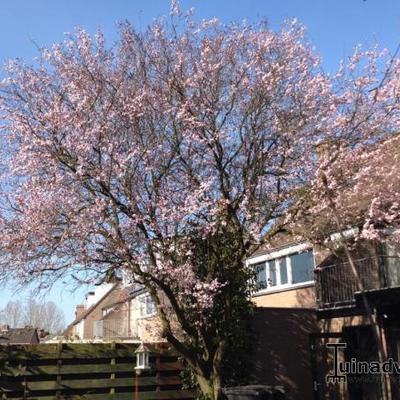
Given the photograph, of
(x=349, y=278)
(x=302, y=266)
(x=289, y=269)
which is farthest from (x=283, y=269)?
(x=349, y=278)

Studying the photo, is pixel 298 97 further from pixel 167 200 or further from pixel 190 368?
pixel 190 368

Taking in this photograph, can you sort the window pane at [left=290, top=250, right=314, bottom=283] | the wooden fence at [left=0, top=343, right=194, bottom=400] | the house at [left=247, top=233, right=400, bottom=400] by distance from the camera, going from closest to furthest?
Result: the wooden fence at [left=0, top=343, right=194, bottom=400] → the house at [left=247, top=233, right=400, bottom=400] → the window pane at [left=290, top=250, right=314, bottom=283]

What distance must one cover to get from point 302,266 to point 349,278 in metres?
3.89

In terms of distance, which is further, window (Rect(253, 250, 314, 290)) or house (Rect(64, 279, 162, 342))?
house (Rect(64, 279, 162, 342))

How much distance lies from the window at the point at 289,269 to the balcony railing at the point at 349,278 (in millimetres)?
2252

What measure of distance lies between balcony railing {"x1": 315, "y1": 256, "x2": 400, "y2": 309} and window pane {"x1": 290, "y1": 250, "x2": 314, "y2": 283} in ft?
7.59

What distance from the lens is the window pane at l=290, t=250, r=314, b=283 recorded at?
19330mm

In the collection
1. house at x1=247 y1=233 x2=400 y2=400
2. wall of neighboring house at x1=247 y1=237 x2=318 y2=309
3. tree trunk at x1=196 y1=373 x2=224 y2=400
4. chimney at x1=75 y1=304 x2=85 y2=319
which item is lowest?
tree trunk at x1=196 y1=373 x2=224 y2=400

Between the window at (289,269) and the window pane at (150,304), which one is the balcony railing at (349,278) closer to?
the window at (289,269)

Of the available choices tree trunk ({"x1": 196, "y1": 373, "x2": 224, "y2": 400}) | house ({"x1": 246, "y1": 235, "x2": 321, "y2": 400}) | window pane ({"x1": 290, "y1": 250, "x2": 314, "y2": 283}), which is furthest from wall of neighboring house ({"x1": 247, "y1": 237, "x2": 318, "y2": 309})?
tree trunk ({"x1": 196, "y1": 373, "x2": 224, "y2": 400})

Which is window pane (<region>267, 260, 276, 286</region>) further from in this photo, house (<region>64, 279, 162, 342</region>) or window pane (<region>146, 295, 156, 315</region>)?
house (<region>64, 279, 162, 342</region>)

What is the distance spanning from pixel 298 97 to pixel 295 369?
8029 millimetres

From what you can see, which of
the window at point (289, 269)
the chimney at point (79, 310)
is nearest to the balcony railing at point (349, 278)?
the window at point (289, 269)

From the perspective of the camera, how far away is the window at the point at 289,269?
19.4 m
